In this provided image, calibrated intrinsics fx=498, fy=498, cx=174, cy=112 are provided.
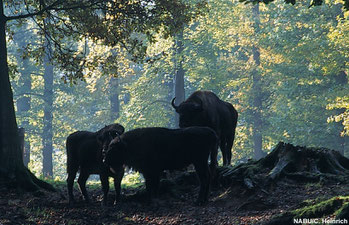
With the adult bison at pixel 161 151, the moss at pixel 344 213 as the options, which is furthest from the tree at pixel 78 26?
the moss at pixel 344 213

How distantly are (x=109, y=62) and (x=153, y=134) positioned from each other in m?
6.44

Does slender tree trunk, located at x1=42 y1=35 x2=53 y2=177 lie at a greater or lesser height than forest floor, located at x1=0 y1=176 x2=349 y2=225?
greater

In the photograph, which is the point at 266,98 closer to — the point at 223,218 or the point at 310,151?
the point at 310,151

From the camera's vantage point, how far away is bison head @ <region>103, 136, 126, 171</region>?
38.2ft

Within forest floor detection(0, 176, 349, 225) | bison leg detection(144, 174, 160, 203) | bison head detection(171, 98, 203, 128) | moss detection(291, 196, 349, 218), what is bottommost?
forest floor detection(0, 176, 349, 225)

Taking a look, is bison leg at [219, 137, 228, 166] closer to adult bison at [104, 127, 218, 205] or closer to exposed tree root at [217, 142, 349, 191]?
exposed tree root at [217, 142, 349, 191]

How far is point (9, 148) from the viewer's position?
1451cm

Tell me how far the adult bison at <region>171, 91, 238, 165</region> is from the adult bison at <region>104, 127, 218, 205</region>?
215 cm

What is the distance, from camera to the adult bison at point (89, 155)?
40.0 feet

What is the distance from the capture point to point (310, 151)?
1231cm

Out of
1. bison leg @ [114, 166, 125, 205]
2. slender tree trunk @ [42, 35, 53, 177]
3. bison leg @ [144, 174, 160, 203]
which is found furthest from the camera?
slender tree trunk @ [42, 35, 53, 177]

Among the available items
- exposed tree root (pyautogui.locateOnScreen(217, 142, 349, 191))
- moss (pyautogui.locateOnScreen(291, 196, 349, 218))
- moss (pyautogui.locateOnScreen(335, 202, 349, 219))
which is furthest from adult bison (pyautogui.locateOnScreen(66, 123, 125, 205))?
moss (pyautogui.locateOnScreen(335, 202, 349, 219))

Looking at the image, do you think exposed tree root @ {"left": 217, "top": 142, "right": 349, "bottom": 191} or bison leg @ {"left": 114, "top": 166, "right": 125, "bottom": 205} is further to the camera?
bison leg @ {"left": 114, "top": 166, "right": 125, "bottom": 205}

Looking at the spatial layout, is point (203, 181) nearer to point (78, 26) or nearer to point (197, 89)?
point (78, 26)
